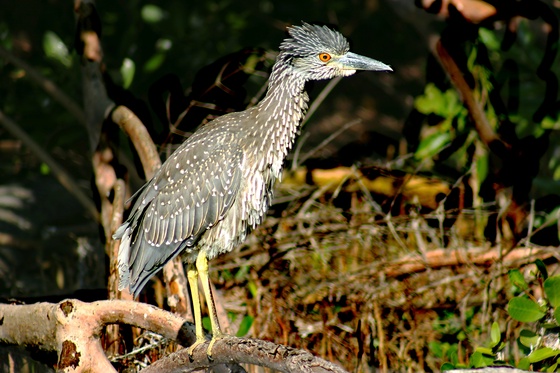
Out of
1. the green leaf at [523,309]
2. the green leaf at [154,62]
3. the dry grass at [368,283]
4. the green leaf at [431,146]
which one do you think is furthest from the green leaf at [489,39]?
the green leaf at [523,309]

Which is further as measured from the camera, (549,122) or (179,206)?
(549,122)

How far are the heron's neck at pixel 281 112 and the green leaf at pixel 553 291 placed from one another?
3.73 feet

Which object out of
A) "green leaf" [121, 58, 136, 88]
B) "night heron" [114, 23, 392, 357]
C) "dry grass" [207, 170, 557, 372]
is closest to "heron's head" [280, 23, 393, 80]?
"night heron" [114, 23, 392, 357]

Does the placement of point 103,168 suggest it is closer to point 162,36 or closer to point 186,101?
point 186,101

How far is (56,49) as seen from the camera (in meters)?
6.60

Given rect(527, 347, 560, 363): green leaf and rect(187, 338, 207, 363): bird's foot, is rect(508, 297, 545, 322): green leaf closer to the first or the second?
rect(527, 347, 560, 363): green leaf

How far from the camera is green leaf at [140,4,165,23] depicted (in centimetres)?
700

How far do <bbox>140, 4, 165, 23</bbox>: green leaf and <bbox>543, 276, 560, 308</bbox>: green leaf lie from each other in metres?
4.16

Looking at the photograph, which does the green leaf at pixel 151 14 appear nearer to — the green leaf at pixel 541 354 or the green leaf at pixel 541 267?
the green leaf at pixel 541 267

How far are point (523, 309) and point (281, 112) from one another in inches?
49.1

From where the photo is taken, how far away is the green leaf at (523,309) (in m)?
3.77

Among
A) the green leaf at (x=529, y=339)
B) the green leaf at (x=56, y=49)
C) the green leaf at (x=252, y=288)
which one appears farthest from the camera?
the green leaf at (x=56, y=49)

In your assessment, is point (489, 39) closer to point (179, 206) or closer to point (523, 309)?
point (523, 309)

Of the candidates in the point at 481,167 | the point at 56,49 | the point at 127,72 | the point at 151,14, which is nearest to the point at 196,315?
the point at 481,167
